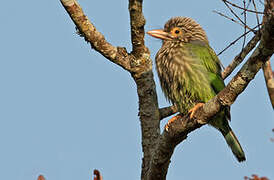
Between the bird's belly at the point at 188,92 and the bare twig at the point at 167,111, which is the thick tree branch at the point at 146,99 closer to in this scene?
the bare twig at the point at 167,111

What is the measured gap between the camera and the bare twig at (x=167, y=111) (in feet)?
16.6

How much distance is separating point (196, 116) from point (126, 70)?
1294mm

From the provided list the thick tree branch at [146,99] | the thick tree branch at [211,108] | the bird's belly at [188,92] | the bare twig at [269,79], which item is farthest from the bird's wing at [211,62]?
the thick tree branch at [211,108]

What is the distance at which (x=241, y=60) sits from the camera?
17.1ft

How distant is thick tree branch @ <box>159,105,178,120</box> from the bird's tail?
0.65 m

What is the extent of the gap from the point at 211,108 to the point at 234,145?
5.63 ft

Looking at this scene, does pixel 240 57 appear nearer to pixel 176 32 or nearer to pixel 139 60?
pixel 176 32

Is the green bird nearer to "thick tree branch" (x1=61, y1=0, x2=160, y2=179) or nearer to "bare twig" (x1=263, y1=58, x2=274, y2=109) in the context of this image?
"thick tree branch" (x1=61, y1=0, x2=160, y2=179)

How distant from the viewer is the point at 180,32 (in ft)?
18.3

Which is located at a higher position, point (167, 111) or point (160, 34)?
point (160, 34)

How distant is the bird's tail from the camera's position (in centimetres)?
517

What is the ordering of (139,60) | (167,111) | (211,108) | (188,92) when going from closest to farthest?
(211,108), (139,60), (188,92), (167,111)

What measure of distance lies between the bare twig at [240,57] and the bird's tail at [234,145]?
0.69m

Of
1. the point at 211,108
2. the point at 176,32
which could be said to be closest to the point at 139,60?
the point at 176,32
